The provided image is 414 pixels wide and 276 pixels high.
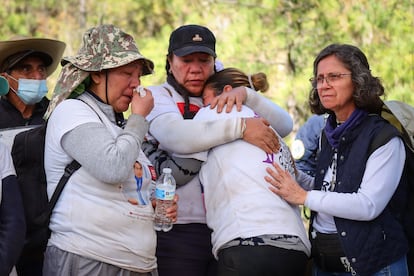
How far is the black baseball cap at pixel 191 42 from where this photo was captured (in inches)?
143

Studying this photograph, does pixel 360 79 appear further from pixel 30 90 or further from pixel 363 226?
pixel 30 90

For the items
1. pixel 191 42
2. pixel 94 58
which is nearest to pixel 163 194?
pixel 94 58

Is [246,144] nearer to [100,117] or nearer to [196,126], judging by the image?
[196,126]

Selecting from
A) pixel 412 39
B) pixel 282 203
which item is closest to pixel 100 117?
pixel 282 203

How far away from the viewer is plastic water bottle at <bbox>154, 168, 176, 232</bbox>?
128 inches

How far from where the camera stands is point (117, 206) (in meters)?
3.07

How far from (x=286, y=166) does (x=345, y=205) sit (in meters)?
0.32

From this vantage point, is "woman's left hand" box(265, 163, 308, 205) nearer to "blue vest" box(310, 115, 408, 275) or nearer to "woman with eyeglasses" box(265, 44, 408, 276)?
"woman with eyeglasses" box(265, 44, 408, 276)

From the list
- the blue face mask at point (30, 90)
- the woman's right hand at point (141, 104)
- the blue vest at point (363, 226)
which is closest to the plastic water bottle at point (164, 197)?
the woman's right hand at point (141, 104)

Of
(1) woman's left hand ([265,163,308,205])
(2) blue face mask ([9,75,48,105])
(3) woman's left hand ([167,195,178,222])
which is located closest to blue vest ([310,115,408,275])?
(1) woman's left hand ([265,163,308,205])

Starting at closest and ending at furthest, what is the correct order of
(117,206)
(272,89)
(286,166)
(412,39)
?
1. (117,206)
2. (286,166)
3. (412,39)
4. (272,89)

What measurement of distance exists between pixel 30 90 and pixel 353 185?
1.93 m

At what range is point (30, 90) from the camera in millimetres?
4133

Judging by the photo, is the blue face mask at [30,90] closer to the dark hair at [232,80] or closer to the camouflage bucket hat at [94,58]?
the camouflage bucket hat at [94,58]
